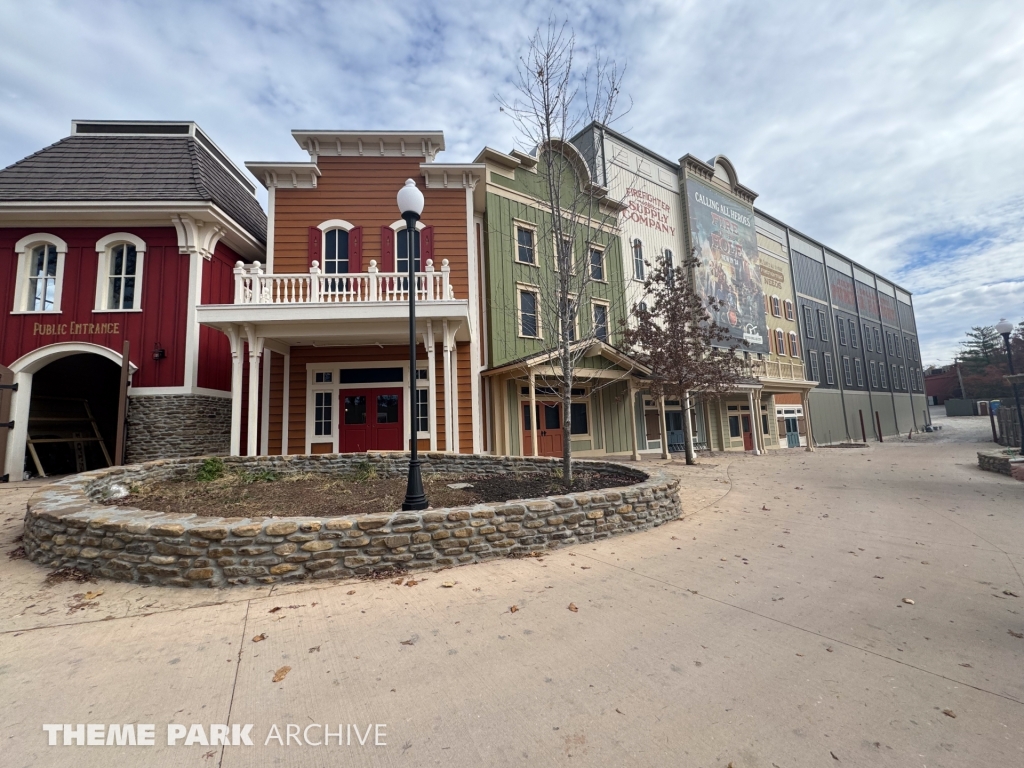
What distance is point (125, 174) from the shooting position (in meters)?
11.3

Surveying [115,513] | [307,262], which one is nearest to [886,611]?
[115,513]

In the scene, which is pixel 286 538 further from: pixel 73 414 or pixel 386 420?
pixel 73 414

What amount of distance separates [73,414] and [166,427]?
3.87 meters

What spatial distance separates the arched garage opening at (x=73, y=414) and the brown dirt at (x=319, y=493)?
5.88 meters

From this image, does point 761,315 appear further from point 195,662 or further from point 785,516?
point 195,662

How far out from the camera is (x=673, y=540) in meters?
5.31

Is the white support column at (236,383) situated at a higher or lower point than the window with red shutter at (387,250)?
lower

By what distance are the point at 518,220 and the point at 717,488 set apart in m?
10.1

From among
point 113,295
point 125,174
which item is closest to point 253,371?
point 113,295

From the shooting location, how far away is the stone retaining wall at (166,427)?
10305mm

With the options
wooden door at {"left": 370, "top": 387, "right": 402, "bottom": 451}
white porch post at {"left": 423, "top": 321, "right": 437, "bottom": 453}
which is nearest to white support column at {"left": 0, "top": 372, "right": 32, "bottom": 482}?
wooden door at {"left": 370, "top": 387, "right": 402, "bottom": 451}

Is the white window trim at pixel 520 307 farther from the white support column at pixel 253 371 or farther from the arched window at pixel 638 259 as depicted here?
the white support column at pixel 253 371

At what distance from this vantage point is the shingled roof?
10.6 meters

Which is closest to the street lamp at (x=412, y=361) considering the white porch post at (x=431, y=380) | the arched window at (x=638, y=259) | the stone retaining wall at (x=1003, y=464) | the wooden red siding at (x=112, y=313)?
the white porch post at (x=431, y=380)
